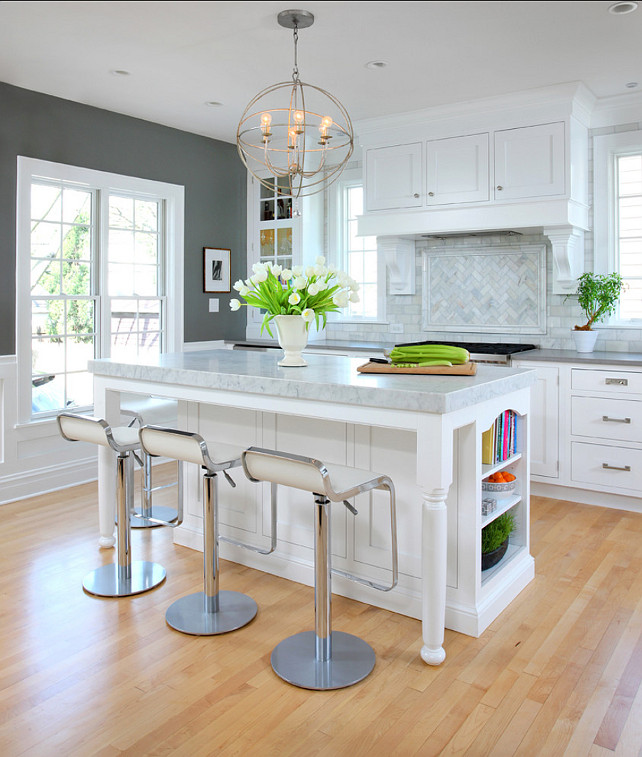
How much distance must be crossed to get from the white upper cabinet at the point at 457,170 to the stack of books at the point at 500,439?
2312mm

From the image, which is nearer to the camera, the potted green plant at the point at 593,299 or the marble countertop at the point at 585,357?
the marble countertop at the point at 585,357

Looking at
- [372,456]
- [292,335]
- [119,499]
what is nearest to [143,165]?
[292,335]

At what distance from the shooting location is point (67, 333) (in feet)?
15.9

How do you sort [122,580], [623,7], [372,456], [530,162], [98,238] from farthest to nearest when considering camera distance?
[98,238]
[530,162]
[623,7]
[122,580]
[372,456]

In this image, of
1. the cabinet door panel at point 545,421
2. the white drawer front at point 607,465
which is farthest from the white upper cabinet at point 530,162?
the white drawer front at point 607,465

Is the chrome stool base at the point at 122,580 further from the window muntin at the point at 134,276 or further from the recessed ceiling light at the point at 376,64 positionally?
the recessed ceiling light at the point at 376,64

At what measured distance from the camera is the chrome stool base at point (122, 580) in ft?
9.79

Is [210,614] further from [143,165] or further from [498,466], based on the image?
[143,165]

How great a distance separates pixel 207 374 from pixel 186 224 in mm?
3157

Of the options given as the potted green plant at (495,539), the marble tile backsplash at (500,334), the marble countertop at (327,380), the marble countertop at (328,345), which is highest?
the marble tile backsplash at (500,334)

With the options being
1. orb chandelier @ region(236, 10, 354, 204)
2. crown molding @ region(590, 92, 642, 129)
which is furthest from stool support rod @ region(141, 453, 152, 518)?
crown molding @ region(590, 92, 642, 129)

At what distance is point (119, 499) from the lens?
297 cm

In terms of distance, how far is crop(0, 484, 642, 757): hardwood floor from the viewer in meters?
1.99

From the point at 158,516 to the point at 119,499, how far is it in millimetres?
1065
